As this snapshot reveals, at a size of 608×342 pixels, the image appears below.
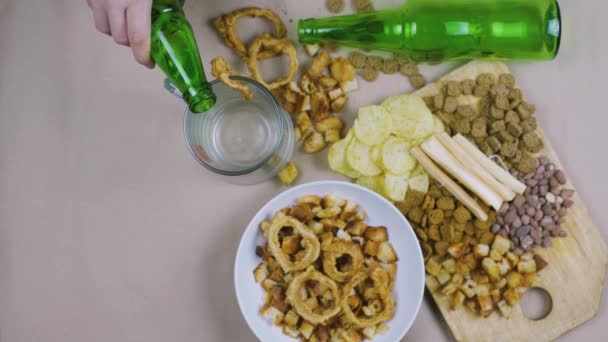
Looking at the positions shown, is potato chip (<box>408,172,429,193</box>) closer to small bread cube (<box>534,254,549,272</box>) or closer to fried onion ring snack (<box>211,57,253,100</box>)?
small bread cube (<box>534,254,549,272</box>)

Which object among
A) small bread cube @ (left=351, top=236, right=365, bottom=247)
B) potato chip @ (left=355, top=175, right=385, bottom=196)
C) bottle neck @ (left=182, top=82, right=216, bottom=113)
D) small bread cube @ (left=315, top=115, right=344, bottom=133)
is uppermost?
bottle neck @ (left=182, top=82, right=216, bottom=113)

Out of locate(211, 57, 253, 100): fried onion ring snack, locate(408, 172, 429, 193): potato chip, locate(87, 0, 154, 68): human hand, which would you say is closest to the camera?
locate(87, 0, 154, 68): human hand

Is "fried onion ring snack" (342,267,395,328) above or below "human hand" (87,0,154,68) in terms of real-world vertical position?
below

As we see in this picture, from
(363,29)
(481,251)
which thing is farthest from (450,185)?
(363,29)

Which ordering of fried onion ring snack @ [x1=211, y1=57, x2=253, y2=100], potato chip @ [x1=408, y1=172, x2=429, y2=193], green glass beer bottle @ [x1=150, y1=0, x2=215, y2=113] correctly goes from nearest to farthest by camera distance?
green glass beer bottle @ [x1=150, y1=0, x2=215, y2=113], fried onion ring snack @ [x1=211, y1=57, x2=253, y2=100], potato chip @ [x1=408, y1=172, x2=429, y2=193]

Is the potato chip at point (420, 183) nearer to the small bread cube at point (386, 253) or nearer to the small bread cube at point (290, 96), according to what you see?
the small bread cube at point (386, 253)

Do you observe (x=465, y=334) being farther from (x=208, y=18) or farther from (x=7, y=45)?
(x=7, y=45)

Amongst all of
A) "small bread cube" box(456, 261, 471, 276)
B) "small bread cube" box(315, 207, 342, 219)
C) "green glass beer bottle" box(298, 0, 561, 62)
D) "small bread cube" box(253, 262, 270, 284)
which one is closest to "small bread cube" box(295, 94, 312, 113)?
"green glass beer bottle" box(298, 0, 561, 62)

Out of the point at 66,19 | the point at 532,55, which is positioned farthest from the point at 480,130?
the point at 66,19
